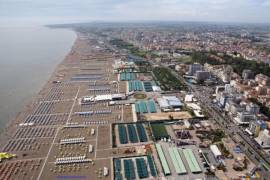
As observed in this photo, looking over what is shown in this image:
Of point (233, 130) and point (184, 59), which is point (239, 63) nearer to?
point (184, 59)

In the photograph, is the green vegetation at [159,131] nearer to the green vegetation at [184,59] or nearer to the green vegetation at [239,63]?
the green vegetation at [239,63]

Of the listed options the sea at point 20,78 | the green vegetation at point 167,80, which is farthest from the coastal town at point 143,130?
the sea at point 20,78

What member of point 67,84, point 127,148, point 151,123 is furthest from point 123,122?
point 67,84

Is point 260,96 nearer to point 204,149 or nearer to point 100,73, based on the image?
point 204,149

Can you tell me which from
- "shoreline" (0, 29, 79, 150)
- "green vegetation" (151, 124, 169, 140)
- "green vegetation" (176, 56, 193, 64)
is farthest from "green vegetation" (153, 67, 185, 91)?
"shoreline" (0, 29, 79, 150)

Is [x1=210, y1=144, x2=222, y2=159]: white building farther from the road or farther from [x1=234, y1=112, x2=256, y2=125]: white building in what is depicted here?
[x1=234, y1=112, x2=256, y2=125]: white building

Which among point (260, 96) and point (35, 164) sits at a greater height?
point (260, 96)
